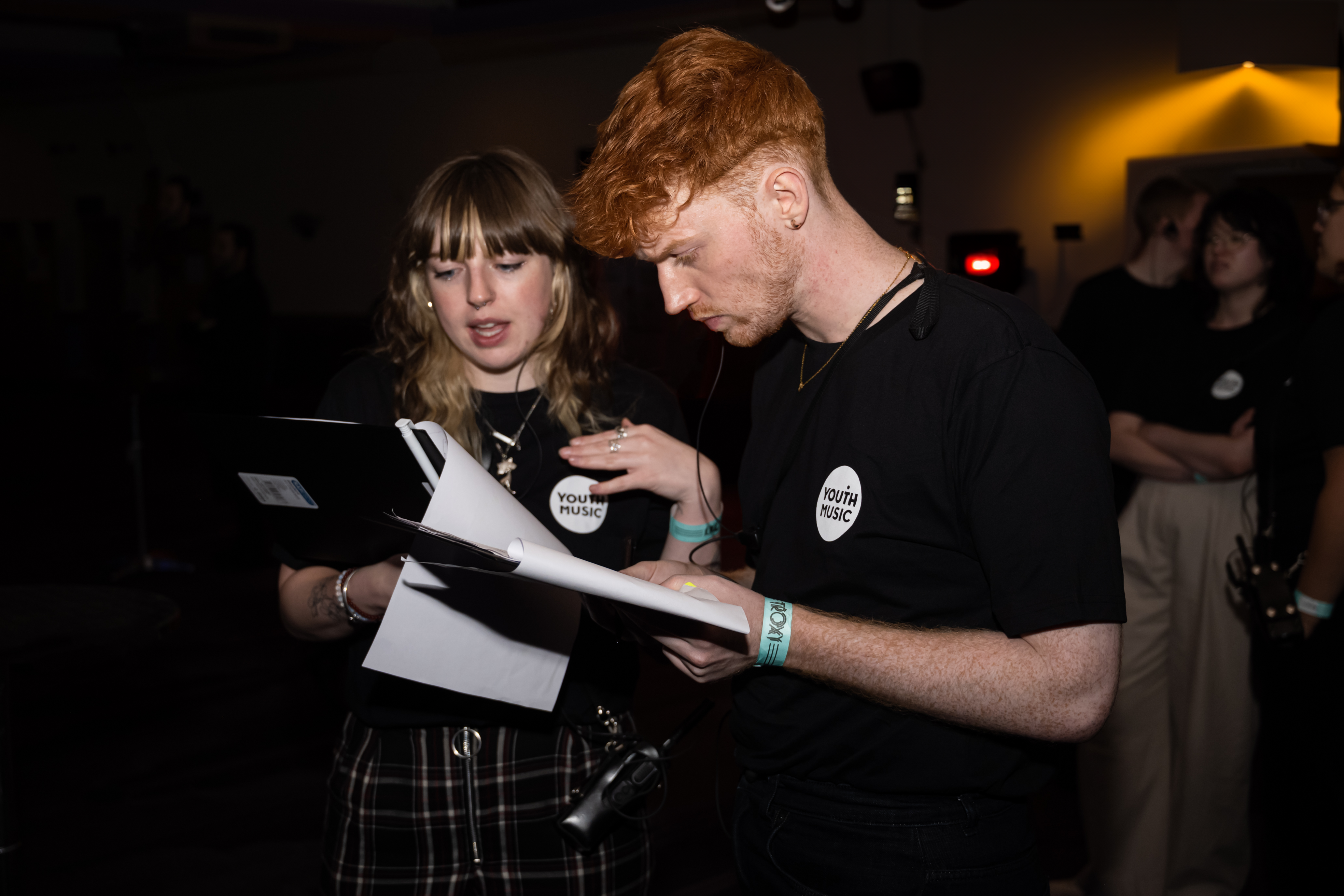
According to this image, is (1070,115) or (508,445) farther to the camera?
(1070,115)

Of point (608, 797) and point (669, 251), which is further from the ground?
point (669, 251)

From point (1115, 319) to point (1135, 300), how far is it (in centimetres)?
8

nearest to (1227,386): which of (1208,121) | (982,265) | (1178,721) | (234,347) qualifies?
(1178,721)

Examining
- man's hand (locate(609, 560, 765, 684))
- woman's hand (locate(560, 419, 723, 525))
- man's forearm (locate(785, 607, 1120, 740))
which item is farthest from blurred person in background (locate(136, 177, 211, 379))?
man's forearm (locate(785, 607, 1120, 740))

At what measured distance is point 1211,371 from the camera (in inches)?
96.7

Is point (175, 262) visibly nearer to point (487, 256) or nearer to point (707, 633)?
point (487, 256)

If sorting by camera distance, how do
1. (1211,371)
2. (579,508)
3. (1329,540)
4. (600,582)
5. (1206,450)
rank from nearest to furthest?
(600,582) → (579,508) → (1329,540) → (1206,450) → (1211,371)

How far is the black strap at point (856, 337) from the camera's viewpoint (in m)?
1.02

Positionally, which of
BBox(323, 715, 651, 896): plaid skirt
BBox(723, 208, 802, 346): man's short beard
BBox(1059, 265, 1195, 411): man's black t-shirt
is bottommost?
BBox(323, 715, 651, 896): plaid skirt

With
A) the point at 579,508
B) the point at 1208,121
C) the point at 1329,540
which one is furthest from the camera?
the point at 1208,121

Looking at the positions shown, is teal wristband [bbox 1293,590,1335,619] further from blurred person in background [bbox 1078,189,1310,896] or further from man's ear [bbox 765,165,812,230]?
man's ear [bbox 765,165,812,230]

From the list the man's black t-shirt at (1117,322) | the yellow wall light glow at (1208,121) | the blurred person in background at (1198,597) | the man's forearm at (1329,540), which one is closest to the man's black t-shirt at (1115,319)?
the man's black t-shirt at (1117,322)

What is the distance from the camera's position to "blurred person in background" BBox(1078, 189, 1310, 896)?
237cm

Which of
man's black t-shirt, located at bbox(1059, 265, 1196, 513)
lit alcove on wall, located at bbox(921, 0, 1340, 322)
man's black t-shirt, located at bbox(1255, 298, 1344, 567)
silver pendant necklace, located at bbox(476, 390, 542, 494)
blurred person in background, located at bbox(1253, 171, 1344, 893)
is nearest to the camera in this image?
silver pendant necklace, located at bbox(476, 390, 542, 494)
